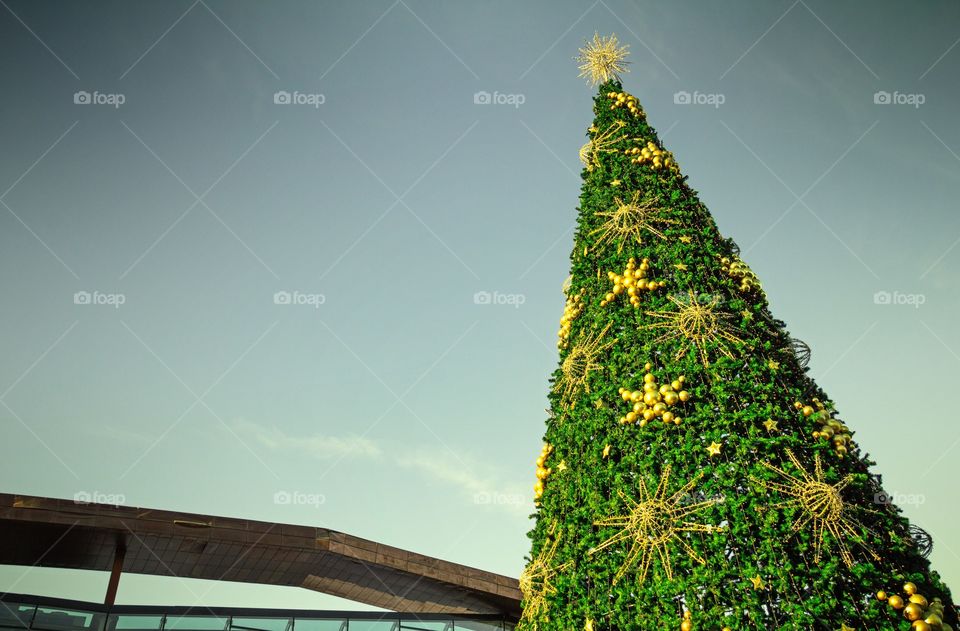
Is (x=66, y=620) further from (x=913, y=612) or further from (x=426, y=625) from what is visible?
(x=913, y=612)

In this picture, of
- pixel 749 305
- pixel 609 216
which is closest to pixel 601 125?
pixel 609 216

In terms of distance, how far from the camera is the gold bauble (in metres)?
3.98

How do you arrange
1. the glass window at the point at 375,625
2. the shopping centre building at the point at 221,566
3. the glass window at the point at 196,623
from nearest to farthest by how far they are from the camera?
the shopping centre building at the point at 221,566
the glass window at the point at 196,623
the glass window at the point at 375,625

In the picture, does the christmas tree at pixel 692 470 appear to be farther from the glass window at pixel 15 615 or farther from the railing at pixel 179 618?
the glass window at pixel 15 615

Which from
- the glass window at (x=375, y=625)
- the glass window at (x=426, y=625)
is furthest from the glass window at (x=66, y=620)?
the glass window at (x=426, y=625)

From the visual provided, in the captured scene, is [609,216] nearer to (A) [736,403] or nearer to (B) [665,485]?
(A) [736,403]

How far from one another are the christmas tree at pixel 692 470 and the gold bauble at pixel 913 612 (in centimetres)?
1

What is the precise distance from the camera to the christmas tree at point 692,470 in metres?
4.19

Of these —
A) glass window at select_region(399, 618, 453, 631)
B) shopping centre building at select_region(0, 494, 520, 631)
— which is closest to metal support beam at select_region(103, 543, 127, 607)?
shopping centre building at select_region(0, 494, 520, 631)

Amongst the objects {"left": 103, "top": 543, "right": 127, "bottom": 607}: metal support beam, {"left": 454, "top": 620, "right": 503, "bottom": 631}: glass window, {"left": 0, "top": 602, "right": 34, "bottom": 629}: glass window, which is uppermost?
{"left": 103, "top": 543, "right": 127, "bottom": 607}: metal support beam

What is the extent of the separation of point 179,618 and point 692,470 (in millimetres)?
8066

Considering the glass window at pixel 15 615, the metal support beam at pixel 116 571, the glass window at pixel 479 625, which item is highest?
the metal support beam at pixel 116 571

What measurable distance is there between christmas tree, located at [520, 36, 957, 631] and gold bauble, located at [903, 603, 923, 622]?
1cm

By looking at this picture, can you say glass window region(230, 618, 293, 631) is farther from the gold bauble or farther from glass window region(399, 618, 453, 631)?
the gold bauble
